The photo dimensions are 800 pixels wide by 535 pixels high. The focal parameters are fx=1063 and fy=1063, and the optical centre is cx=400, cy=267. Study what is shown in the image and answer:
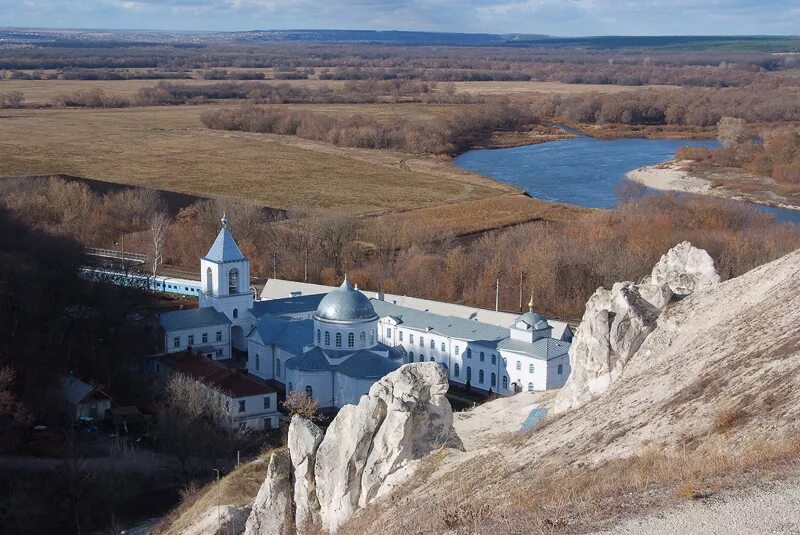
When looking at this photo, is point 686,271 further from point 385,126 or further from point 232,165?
point 385,126

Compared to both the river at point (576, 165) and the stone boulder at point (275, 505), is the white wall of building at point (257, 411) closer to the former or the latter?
the stone boulder at point (275, 505)

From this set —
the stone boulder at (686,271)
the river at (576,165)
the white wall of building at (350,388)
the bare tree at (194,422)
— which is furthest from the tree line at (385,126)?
the stone boulder at (686,271)

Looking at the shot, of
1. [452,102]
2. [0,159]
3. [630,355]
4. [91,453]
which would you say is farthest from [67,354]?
[452,102]

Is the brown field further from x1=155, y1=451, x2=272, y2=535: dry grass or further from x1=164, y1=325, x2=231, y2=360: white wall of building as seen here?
x1=155, y1=451, x2=272, y2=535: dry grass

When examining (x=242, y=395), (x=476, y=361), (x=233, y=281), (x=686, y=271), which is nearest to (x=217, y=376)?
(x=242, y=395)

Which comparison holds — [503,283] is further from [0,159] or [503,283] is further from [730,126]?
[730,126]
